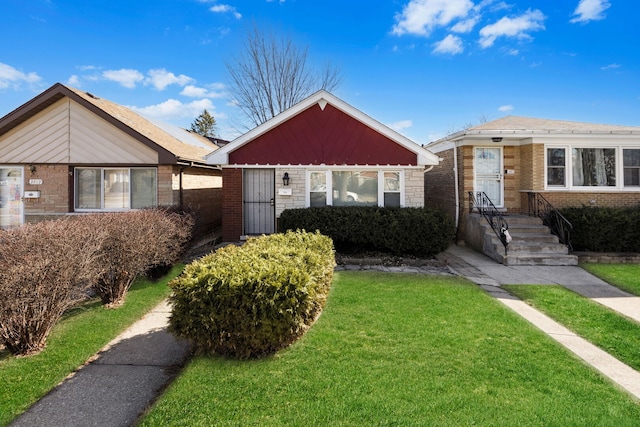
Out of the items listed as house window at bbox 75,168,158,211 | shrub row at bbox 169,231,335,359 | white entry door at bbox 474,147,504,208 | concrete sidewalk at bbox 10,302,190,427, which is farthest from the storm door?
shrub row at bbox 169,231,335,359

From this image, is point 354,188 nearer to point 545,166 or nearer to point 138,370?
point 545,166

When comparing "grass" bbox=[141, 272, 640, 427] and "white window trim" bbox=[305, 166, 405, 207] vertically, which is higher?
"white window trim" bbox=[305, 166, 405, 207]

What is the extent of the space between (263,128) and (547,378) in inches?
387

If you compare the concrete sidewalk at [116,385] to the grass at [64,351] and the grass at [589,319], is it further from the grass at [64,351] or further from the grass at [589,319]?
the grass at [589,319]

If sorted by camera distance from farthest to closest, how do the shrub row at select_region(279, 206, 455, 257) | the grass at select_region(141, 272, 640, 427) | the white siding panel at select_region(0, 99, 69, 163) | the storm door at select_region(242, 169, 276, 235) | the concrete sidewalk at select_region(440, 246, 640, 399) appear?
the storm door at select_region(242, 169, 276, 235), the white siding panel at select_region(0, 99, 69, 163), the shrub row at select_region(279, 206, 455, 257), the concrete sidewalk at select_region(440, 246, 640, 399), the grass at select_region(141, 272, 640, 427)

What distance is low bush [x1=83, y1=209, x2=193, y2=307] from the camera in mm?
6023

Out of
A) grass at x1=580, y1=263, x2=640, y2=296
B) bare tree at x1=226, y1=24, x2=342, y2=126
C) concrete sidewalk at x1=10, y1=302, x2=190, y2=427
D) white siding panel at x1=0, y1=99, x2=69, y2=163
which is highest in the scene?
bare tree at x1=226, y1=24, x2=342, y2=126

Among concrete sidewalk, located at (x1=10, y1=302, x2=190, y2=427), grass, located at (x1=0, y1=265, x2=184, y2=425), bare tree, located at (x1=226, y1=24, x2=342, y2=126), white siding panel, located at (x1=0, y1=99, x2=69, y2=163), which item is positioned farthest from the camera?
bare tree, located at (x1=226, y1=24, x2=342, y2=126)

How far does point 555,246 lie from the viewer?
32.4ft

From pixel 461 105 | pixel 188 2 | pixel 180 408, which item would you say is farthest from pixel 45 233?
pixel 461 105

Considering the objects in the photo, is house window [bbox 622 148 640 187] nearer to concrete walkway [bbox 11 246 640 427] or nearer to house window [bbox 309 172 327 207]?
concrete walkway [bbox 11 246 640 427]

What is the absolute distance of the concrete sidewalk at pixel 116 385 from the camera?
10.6ft

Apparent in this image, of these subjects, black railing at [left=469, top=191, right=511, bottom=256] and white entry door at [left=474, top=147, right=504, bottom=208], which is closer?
black railing at [left=469, top=191, right=511, bottom=256]

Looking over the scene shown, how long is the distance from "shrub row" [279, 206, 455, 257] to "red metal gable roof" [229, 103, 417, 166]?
2095 mm
